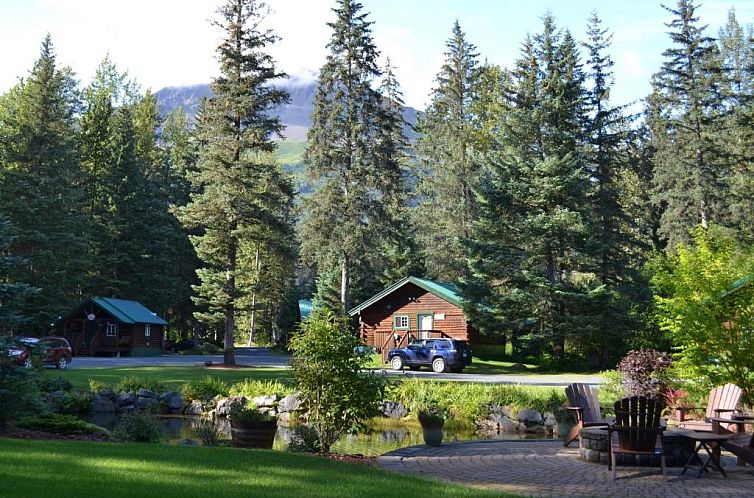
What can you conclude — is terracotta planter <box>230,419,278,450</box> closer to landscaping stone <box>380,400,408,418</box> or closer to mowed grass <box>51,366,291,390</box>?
landscaping stone <box>380,400,408,418</box>

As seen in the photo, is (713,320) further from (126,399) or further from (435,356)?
(435,356)

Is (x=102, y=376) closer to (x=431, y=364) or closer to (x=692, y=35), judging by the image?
(x=431, y=364)

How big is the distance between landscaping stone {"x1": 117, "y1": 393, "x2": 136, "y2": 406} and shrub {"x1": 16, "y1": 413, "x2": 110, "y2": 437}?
7.83 meters

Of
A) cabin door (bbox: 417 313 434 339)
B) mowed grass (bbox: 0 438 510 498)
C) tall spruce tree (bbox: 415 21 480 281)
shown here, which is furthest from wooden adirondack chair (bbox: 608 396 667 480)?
tall spruce tree (bbox: 415 21 480 281)

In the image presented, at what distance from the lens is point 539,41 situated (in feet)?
115

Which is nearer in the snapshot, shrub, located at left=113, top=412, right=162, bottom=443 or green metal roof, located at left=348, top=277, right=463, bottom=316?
shrub, located at left=113, top=412, right=162, bottom=443

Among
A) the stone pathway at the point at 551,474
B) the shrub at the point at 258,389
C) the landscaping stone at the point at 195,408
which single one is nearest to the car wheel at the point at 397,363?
the shrub at the point at 258,389

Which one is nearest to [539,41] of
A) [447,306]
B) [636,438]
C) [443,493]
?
[447,306]

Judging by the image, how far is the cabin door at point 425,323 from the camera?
121ft

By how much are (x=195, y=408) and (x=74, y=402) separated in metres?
3.37

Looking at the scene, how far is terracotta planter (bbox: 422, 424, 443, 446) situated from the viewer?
12320 mm

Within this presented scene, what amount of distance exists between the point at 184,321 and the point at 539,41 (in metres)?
39.8

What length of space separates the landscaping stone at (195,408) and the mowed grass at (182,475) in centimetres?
1039

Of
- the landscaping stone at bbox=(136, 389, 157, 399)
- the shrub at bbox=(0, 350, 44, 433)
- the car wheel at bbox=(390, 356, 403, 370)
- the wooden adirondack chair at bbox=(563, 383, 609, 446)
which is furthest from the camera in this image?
the car wheel at bbox=(390, 356, 403, 370)
